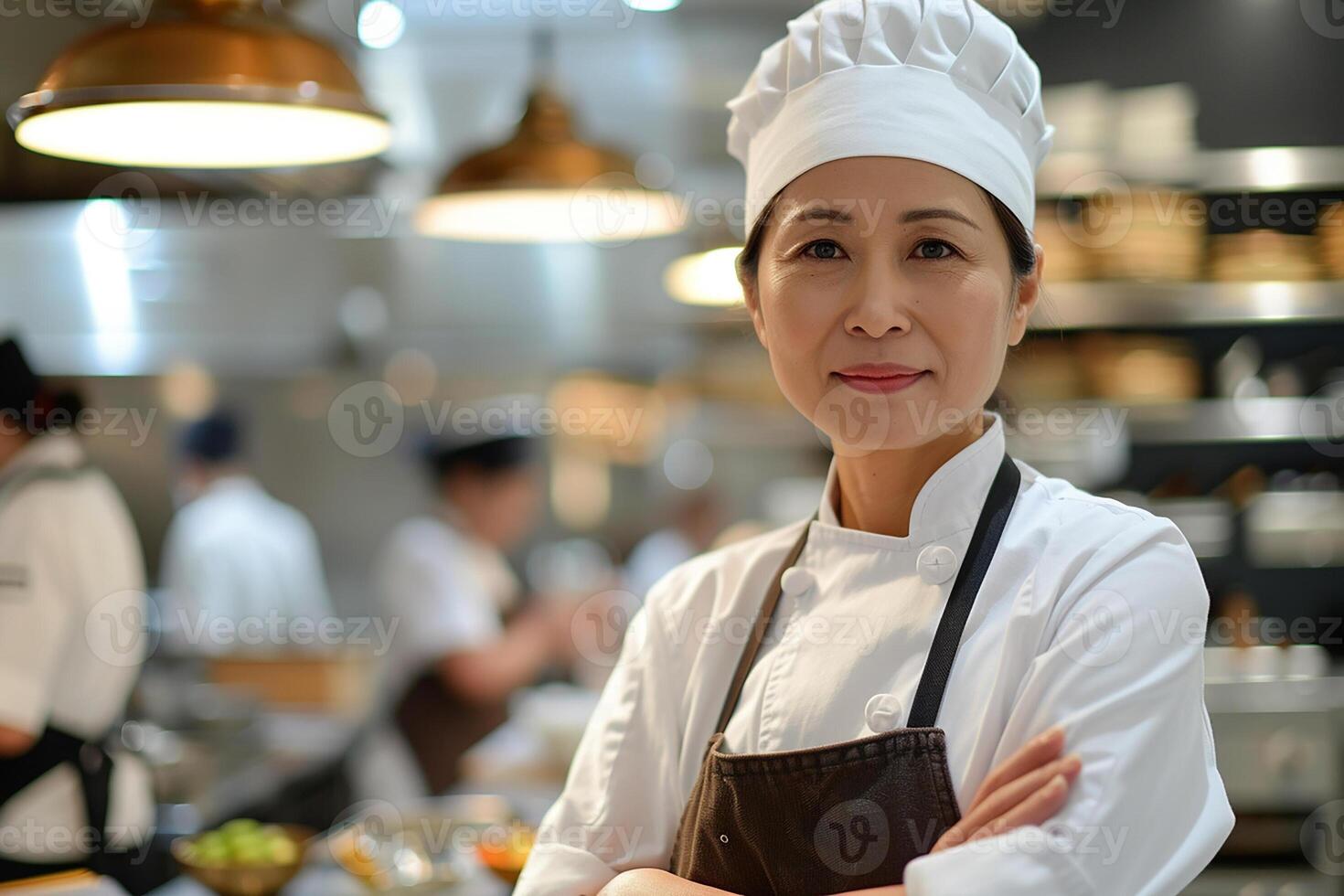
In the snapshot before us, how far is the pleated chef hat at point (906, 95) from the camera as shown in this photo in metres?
1.27

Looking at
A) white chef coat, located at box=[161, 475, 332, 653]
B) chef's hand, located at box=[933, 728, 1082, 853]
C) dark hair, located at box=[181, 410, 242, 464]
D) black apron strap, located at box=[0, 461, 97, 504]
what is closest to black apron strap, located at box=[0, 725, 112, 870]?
black apron strap, located at box=[0, 461, 97, 504]

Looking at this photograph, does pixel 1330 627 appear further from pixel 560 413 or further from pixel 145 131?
pixel 145 131

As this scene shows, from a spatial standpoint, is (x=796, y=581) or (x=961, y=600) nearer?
(x=961, y=600)

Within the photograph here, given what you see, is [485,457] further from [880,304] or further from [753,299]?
[880,304]

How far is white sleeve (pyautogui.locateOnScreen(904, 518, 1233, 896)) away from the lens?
1078 mm

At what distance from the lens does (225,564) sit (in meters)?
4.98

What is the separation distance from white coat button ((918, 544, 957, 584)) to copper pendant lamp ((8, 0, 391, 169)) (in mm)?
1026

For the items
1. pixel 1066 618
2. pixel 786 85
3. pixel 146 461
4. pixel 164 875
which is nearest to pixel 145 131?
pixel 786 85

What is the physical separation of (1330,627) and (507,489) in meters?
2.61

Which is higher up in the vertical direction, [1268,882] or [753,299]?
[753,299]

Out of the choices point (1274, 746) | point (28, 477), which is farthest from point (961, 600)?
point (1274, 746)

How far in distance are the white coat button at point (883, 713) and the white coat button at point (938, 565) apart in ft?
0.41

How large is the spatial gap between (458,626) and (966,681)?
8.81ft

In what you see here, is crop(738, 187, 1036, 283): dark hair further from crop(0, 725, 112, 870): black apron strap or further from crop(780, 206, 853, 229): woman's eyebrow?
crop(0, 725, 112, 870): black apron strap
